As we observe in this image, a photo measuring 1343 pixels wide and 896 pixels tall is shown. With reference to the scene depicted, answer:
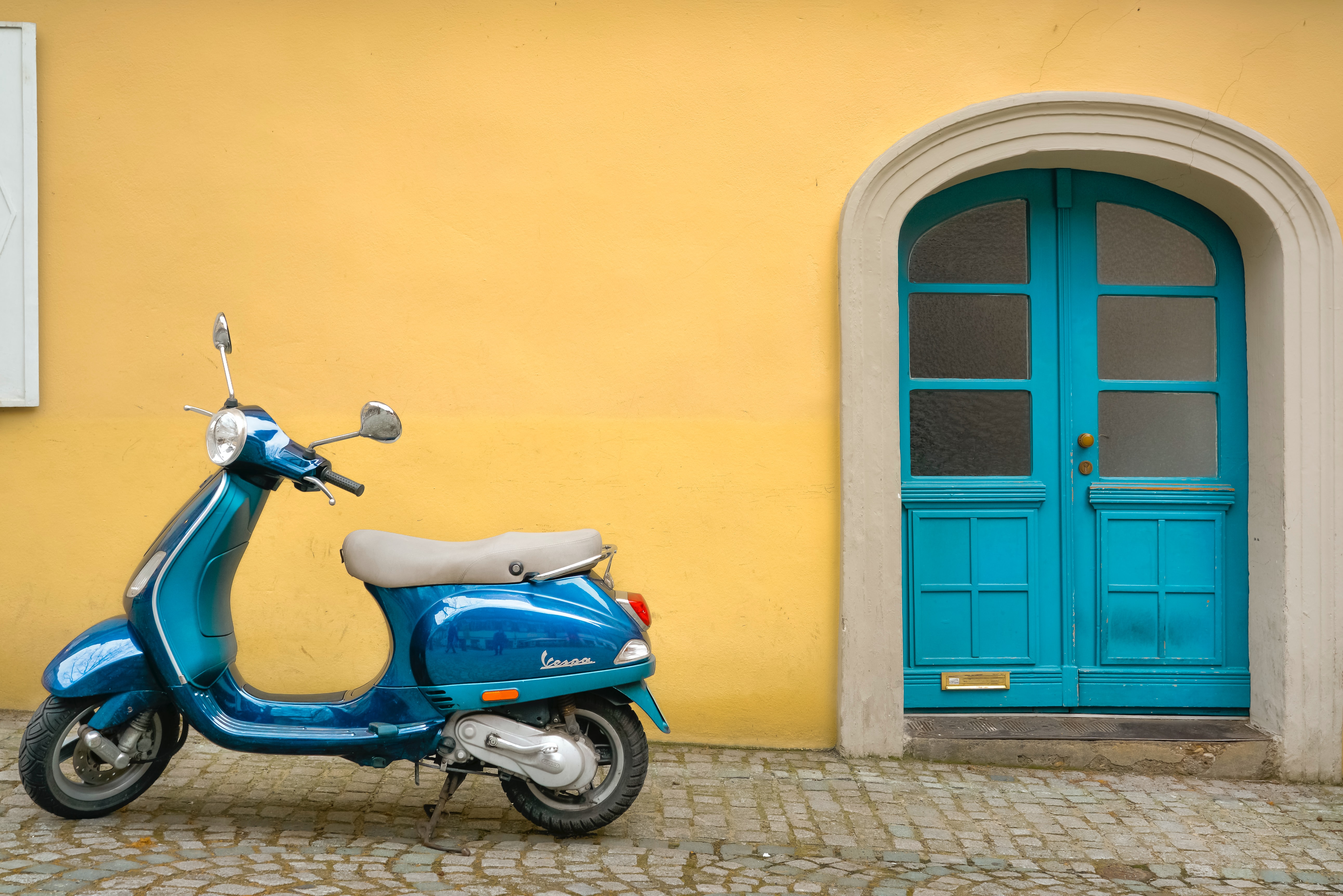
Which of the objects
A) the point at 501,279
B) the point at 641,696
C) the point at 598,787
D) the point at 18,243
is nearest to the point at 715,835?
the point at 598,787

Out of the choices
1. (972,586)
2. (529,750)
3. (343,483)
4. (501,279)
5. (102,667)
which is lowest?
(529,750)

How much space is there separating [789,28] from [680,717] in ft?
10.0

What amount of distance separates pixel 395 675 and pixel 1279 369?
12.9 feet

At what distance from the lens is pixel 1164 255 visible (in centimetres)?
509

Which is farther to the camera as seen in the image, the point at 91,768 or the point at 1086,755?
the point at 1086,755

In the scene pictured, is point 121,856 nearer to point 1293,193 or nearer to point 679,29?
point 679,29

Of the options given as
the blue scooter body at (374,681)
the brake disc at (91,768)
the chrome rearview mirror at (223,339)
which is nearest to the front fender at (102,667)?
the blue scooter body at (374,681)

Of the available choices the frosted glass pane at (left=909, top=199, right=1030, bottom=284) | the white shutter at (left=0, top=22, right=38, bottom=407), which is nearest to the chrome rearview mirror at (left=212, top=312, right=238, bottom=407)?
the white shutter at (left=0, top=22, right=38, bottom=407)

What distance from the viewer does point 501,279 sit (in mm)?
4734

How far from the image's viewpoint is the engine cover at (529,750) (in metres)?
3.35

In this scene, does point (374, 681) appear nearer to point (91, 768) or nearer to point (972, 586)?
point (91, 768)

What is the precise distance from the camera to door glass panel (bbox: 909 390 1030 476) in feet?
16.5

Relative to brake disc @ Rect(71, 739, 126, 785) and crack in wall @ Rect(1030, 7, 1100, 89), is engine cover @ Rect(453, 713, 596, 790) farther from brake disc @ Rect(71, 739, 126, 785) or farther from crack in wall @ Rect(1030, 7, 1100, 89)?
crack in wall @ Rect(1030, 7, 1100, 89)

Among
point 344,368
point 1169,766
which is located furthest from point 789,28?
point 1169,766
